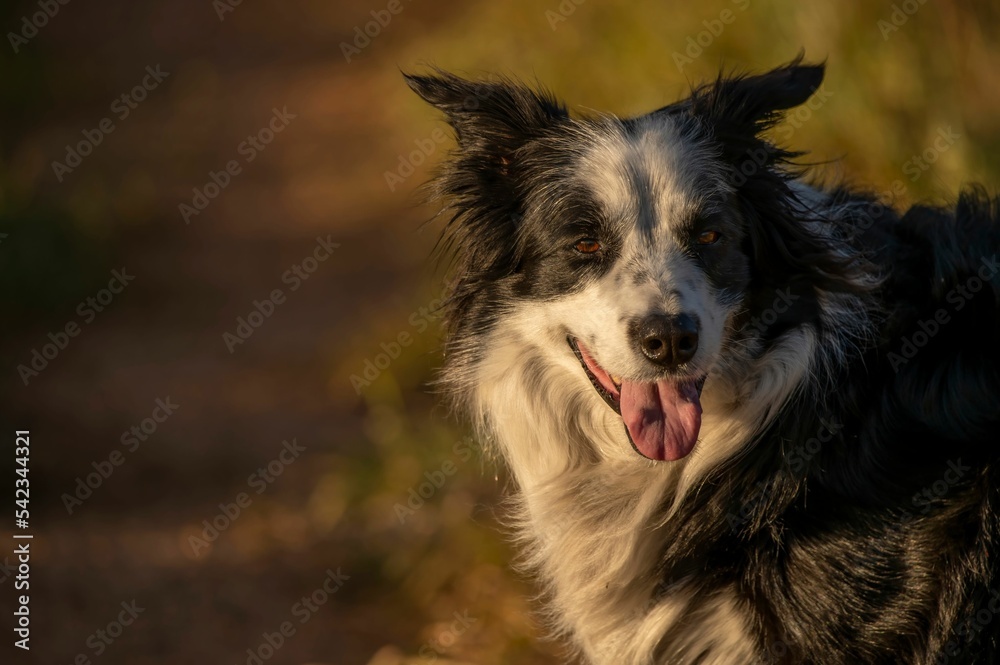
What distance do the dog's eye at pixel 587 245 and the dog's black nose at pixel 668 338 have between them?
40cm

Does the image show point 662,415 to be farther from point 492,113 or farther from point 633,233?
point 492,113

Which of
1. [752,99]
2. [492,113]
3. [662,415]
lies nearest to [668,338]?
[662,415]

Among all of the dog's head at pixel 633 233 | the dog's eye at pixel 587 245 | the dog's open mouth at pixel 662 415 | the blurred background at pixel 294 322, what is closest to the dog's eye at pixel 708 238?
the dog's head at pixel 633 233

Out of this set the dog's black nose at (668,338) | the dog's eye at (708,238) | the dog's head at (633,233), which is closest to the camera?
the dog's black nose at (668,338)

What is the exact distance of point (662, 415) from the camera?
3383 mm

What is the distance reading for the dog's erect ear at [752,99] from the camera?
359 cm

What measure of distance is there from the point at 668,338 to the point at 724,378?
385 mm

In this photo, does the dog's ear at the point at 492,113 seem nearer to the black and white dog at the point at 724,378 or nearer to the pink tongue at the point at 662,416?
the black and white dog at the point at 724,378

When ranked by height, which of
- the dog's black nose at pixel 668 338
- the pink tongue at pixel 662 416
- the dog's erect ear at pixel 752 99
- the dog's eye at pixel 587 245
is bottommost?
the pink tongue at pixel 662 416

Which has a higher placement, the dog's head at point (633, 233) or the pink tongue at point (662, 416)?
the dog's head at point (633, 233)

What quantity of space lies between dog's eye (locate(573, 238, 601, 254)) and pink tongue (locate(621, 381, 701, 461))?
0.47m

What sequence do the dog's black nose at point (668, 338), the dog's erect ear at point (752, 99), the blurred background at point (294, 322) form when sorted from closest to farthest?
the dog's black nose at point (668, 338) < the dog's erect ear at point (752, 99) < the blurred background at point (294, 322)

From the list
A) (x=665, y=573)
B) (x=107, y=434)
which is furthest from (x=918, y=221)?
(x=107, y=434)

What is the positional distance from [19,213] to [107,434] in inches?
96.4
